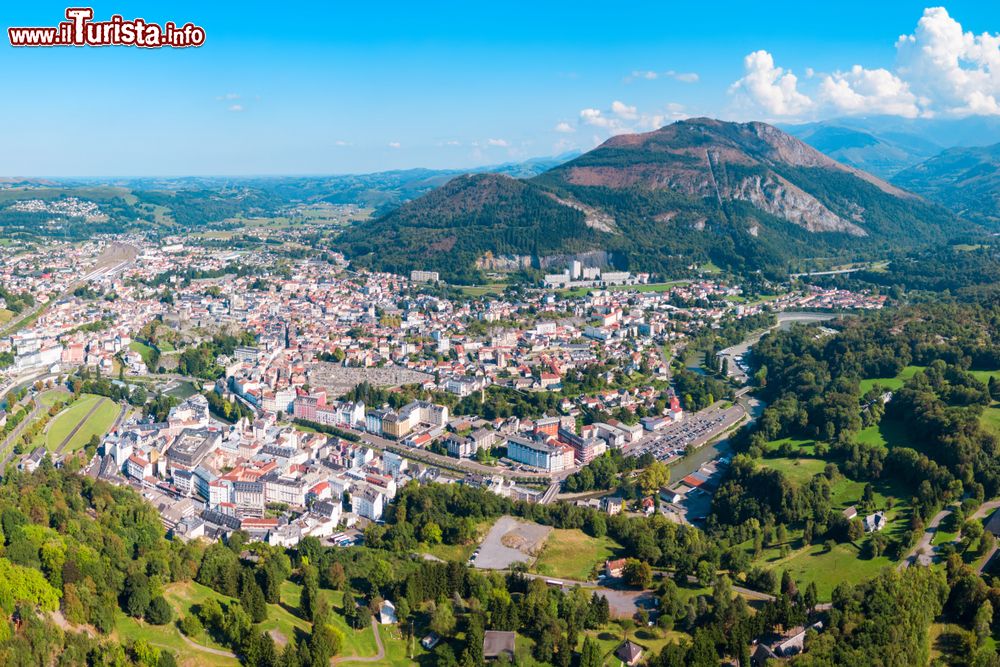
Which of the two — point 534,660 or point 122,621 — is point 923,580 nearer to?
point 534,660

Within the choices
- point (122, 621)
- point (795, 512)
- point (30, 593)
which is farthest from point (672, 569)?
point (30, 593)

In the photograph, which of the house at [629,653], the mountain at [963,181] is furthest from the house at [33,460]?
the mountain at [963,181]

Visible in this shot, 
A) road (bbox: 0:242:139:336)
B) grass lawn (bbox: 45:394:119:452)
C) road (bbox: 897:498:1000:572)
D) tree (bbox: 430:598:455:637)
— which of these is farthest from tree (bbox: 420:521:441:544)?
road (bbox: 0:242:139:336)

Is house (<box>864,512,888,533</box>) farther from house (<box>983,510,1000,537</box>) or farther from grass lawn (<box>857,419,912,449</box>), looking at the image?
grass lawn (<box>857,419,912,449</box>)

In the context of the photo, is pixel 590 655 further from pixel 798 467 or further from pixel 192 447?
pixel 192 447

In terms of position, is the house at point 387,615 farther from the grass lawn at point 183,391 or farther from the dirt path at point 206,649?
the grass lawn at point 183,391

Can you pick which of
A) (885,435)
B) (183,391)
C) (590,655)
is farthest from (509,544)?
(183,391)

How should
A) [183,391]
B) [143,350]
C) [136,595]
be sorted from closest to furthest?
[136,595], [183,391], [143,350]
